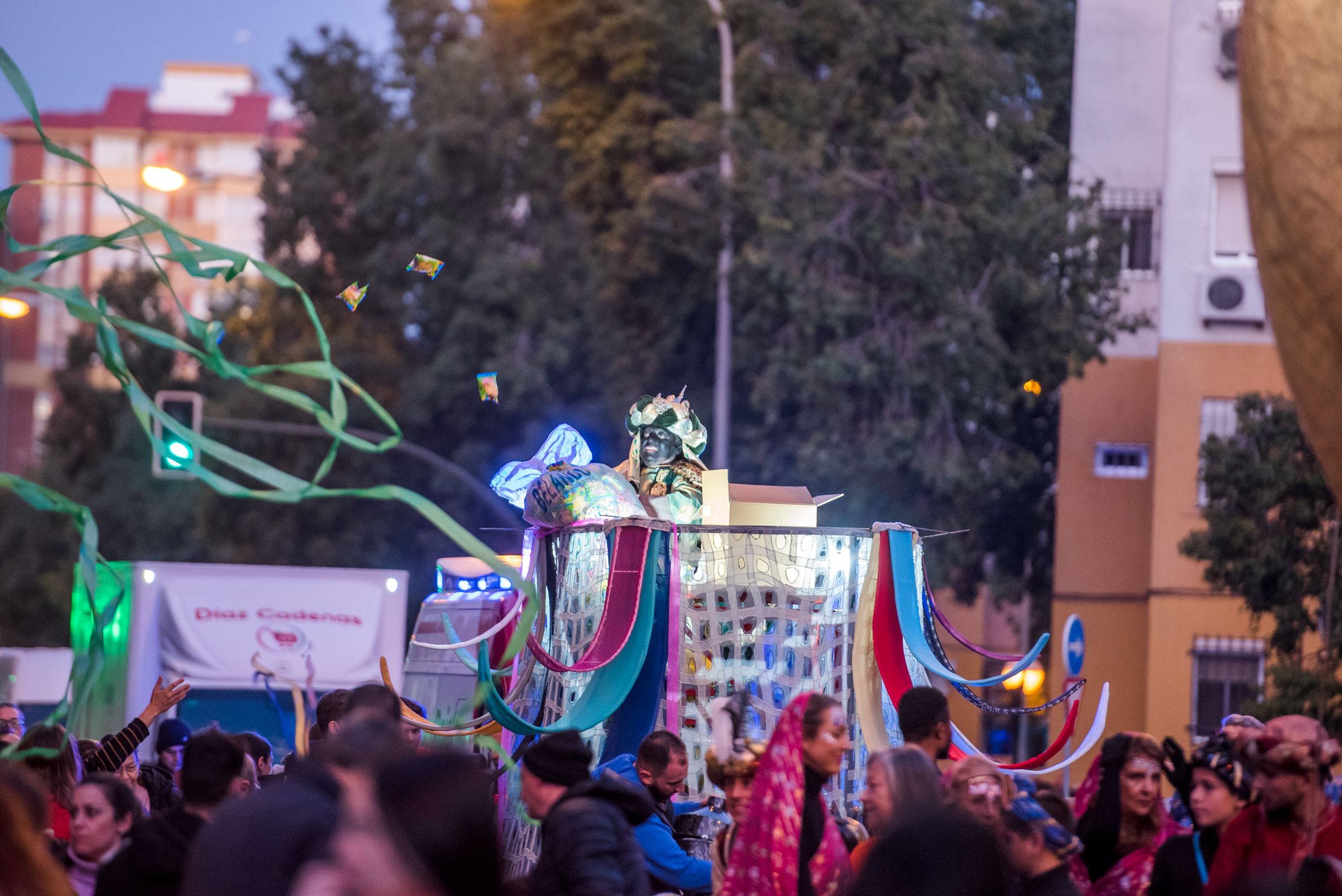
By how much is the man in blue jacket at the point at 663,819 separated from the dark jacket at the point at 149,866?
1.53 metres

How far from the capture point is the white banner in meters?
15.7

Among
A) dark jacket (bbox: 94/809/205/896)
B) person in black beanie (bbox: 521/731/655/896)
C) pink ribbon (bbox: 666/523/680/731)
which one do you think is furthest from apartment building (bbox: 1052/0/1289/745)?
dark jacket (bbox: 94/809/205/896)

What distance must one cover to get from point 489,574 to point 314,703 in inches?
107

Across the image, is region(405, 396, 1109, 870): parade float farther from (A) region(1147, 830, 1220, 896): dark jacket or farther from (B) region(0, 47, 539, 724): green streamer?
(B) region(0, 47, 539, 724): green streamer

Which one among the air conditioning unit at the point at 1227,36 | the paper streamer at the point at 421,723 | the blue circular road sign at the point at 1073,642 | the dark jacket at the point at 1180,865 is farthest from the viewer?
the air conditioning unit at the point at 1227,36

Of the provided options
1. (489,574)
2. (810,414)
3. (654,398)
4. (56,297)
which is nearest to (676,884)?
(56,297)

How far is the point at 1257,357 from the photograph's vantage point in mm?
25938

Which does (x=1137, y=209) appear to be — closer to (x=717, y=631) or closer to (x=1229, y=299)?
(x=1229, y=299)

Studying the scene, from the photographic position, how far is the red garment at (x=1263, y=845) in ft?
15.6

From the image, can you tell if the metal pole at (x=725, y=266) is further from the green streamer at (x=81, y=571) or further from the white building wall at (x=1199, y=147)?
the green streamer at (x=81, y=571)

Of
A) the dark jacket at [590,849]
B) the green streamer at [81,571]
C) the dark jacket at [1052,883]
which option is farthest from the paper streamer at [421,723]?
the green streamer at [81,571]

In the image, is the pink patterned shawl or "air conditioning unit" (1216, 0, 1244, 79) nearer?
the pink patterned shawl

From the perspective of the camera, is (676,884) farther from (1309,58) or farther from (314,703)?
(314,703)

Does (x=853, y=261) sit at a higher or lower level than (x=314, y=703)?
higher
